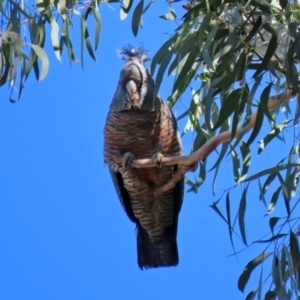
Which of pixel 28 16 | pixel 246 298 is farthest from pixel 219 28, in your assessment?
pixel 246 298

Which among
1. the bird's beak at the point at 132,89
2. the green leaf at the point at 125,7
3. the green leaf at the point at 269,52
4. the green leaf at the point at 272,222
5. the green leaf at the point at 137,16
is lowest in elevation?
the green leaf at the point at 272,222

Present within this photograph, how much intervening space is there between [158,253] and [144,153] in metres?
0.51

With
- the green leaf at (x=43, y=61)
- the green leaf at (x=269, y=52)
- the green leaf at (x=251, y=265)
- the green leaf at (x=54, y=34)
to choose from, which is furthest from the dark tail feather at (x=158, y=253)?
the green leaf at (x=269, y=52)

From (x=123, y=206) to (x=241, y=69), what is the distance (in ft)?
4.99

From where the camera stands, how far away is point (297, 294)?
2.30 meters

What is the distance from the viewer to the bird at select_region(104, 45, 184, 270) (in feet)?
11.2

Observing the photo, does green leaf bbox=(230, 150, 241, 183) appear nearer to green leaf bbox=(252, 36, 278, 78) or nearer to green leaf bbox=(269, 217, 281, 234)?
green leaf bbox=(269, 217, 281, 234)

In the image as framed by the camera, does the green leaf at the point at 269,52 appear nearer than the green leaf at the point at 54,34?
Yes

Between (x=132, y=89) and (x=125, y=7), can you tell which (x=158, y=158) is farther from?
(x=125, y=7)

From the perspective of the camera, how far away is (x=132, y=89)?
344 centimetres

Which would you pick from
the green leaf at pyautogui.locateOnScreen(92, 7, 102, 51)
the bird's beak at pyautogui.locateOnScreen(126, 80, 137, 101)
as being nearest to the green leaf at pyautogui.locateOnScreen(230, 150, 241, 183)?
the bird's beak at pyautogui.locateOnScreen(126, 80, 137, 101)

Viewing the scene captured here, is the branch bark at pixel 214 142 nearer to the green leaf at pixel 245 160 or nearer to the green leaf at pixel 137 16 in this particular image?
the green leaf at pixel 245 160

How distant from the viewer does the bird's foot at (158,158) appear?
3.03m

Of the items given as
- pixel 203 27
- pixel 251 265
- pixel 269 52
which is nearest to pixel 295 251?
pixel 251 265
